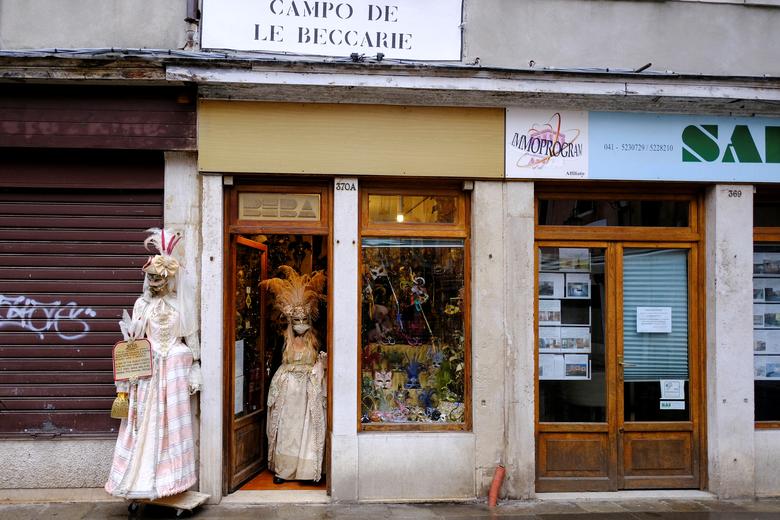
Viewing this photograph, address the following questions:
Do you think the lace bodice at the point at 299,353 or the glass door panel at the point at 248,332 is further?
the lace bodice at the point at 299,353

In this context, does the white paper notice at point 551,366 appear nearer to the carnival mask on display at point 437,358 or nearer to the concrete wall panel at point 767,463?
the carnival mask on display at point 437,358

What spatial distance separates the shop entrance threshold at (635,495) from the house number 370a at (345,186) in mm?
3750

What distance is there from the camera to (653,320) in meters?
6.93

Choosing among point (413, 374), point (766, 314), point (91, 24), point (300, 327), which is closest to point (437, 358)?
point (413, 374)

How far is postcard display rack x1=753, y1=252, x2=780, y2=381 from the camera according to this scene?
23.4 ft

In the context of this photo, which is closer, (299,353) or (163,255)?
(163,255)

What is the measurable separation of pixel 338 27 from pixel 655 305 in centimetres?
457

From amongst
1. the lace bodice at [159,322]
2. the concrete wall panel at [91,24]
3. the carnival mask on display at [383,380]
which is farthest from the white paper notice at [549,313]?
the concrete wall panel at [91,24]

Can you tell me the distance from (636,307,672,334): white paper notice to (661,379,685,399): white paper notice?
0.55 metres

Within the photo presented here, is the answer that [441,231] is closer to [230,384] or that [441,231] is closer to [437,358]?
[437,358]

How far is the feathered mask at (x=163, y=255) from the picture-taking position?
231 inches

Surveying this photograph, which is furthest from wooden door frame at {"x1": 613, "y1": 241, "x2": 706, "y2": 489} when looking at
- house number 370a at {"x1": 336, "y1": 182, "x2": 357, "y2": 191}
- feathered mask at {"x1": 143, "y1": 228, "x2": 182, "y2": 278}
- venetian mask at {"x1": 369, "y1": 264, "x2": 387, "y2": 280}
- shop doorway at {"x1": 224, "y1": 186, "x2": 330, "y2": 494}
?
feathered mask at {"x1": 143, "y1": 228, "x2": 182, "y2": 278}

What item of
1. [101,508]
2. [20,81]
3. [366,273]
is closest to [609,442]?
[366,273]

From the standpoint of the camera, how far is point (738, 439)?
6672 mm
